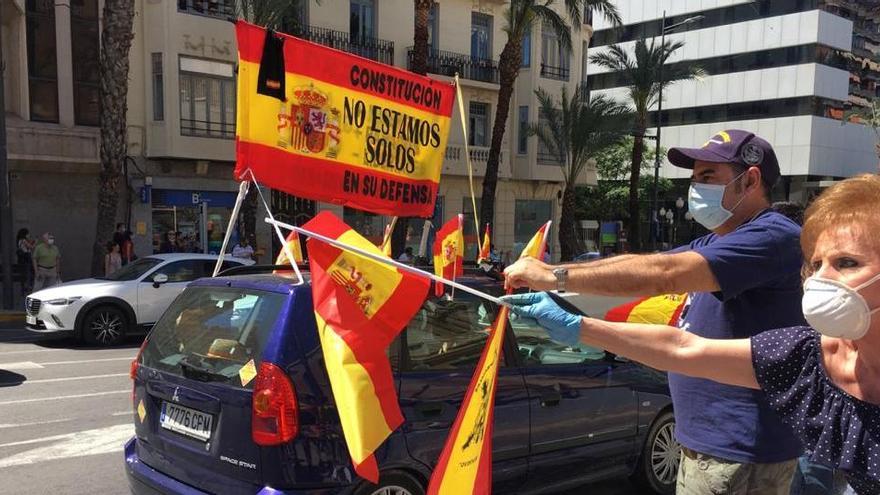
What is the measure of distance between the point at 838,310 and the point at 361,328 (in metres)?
1.41

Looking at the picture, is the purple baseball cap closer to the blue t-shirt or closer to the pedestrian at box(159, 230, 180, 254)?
the blue t-shirt

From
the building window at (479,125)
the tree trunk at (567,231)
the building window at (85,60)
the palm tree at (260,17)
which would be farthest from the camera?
the building window at (479,125)

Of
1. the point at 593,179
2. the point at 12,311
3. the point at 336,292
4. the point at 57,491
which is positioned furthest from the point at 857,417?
the point at 593,179

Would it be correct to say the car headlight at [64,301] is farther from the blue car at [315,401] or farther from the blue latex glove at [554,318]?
the blue latex glove at [554,318]

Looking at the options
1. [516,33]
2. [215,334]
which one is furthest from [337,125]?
[516,33]

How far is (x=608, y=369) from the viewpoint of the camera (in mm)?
4359

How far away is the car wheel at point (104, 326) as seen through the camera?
Result: 10.8 metres

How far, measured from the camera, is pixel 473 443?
7.67ft

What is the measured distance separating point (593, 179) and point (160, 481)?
30857mm

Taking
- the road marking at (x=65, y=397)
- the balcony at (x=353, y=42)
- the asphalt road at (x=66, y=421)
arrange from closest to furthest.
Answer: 1. the asphalt road at (x=66, y=421)
2. the road marking at (x=65, y=397)
3. the balcony at (x=353, y=42)

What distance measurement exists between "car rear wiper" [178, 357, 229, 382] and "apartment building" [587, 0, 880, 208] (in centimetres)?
4315

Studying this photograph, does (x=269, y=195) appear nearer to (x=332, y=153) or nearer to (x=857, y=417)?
(x=332, y=153)

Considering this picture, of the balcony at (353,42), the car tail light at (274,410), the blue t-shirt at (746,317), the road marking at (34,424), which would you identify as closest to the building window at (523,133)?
the balcony at (353,42)

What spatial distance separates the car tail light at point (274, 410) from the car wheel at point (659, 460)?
8.79ft
